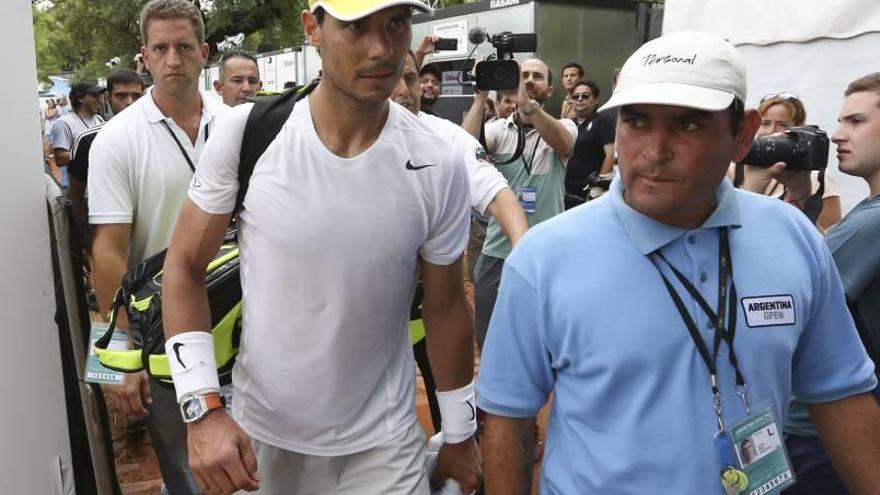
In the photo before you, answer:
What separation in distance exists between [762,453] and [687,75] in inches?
32.1

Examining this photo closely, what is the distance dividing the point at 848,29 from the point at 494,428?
5.44 metres

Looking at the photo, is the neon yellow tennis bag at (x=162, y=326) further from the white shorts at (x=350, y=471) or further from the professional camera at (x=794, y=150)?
the professional camera at (x=794, y=150)

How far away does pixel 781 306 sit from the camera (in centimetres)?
167

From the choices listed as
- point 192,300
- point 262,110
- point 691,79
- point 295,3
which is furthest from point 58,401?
point 295,3

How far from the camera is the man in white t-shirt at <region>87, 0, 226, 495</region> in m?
3.13

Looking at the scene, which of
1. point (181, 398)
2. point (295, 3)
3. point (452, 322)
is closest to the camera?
point (181, 398)

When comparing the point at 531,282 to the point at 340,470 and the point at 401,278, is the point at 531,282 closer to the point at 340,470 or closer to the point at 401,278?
the point at 401,278

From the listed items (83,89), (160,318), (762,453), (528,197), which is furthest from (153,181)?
(83,89)

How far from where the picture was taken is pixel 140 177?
3219mm

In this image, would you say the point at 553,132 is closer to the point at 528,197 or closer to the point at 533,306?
the point at 528,197

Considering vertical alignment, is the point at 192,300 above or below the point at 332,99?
below

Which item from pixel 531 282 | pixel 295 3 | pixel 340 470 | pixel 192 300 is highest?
pixel 295 3

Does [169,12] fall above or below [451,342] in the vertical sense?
above

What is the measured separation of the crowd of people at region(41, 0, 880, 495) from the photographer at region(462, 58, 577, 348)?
6.13ft
